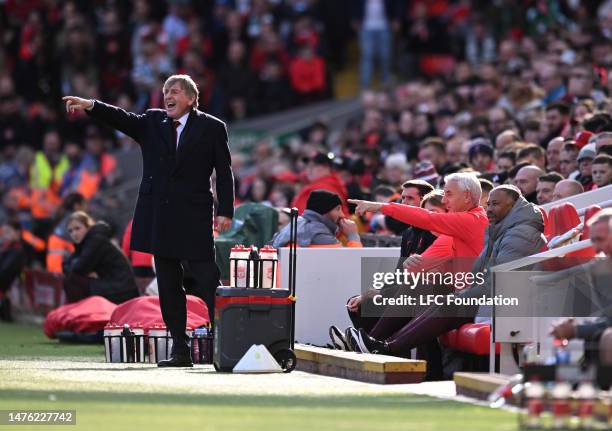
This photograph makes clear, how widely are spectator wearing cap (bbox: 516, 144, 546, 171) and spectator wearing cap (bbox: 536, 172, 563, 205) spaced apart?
1.35 meters

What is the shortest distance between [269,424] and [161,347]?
492 centimetres

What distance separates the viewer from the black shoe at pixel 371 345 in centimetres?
1214

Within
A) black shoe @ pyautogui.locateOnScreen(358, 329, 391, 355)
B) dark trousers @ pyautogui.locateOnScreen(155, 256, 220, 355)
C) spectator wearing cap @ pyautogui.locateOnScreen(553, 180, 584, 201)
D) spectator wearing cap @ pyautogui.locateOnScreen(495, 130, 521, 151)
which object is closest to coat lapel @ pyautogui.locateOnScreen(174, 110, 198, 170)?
dark trousers @ pyautogui.locateOnScreen(155, 256, 220, 355)

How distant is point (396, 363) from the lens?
36.1 feet

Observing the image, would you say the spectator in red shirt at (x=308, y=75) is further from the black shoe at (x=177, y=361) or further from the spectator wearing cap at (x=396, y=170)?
the black shoe at (x=177, y=361)

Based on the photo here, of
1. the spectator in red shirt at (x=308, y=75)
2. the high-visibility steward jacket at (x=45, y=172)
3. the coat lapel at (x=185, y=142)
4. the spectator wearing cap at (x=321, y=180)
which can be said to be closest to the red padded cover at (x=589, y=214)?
the coat lapel at (x=185, y=142)

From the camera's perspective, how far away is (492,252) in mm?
11797

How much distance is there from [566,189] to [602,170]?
0.38 m

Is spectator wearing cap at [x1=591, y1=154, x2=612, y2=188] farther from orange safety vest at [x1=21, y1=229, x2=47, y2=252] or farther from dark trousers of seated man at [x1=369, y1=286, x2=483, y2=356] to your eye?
orange safety vest at [x1=21, y1=229, x2=47, y2=252]

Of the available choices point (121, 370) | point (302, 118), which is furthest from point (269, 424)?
point (302, 118)

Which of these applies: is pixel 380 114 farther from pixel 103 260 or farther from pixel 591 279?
pixel 591 279

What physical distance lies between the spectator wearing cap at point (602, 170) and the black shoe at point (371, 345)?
2549 mm

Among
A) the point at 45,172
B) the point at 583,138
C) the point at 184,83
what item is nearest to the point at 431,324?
the point at 184,83

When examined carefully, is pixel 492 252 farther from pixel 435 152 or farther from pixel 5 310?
pixel 5 310
